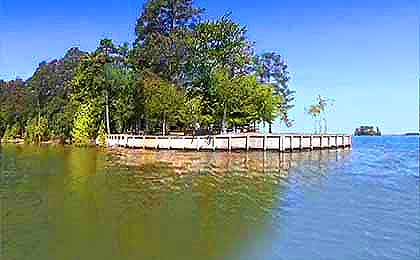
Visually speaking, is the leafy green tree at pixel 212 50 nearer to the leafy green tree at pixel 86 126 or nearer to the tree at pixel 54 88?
the leafy green tree at pixel 86 126

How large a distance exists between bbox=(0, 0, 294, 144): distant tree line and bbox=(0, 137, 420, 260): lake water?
26.6 metres

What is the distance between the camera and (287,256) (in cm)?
811

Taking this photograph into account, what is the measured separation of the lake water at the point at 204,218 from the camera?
27.5 ft

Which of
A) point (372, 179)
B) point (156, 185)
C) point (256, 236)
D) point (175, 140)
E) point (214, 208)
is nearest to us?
point (256, 236)

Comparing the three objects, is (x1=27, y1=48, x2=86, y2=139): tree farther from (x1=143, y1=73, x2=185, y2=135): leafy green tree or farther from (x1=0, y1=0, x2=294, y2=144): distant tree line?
(x1=143, y1=73, x2=185, y2=135): leafy green tree

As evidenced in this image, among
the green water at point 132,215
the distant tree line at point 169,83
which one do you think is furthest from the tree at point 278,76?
the green water at point 132,215

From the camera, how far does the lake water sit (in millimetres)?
→ 8375

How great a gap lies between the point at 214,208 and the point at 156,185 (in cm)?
468

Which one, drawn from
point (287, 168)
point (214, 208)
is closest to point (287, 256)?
point (214, 208)

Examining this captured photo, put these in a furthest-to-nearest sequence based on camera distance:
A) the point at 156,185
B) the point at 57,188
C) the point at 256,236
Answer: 1. the point at 156,185
2. the point at 57,188
3. the point at 256,236

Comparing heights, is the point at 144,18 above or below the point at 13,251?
above

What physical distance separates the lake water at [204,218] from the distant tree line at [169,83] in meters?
26.6

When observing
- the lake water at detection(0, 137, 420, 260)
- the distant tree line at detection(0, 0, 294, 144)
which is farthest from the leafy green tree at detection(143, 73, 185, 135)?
the lake water at detection(0, 137, 420, 260)

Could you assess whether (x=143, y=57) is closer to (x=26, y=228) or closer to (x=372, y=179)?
(x=372, y=179)
